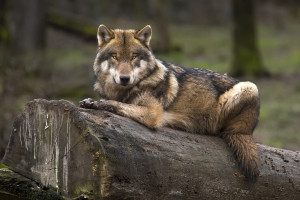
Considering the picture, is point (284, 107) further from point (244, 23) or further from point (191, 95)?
point (191, 95)

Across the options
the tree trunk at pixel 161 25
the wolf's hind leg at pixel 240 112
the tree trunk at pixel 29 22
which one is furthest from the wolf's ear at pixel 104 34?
the tree trunk at pixel 161 25

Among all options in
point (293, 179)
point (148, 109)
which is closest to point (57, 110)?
point (148, 109)

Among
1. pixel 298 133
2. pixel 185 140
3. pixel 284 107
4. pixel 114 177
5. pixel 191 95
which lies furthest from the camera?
pixel 284 107

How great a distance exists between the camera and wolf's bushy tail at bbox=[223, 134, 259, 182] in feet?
18.7

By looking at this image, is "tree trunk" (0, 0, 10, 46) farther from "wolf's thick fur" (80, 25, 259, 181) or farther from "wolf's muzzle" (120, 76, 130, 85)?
"wolf's muzzle" (120, 76, 130, 85)

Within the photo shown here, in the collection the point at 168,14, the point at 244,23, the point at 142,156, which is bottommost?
the point at 142,156

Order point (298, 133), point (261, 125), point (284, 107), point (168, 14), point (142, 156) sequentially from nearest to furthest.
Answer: point (142, 156), point (298, 133), point (261, 125), point (284, 107), point (168, 14)

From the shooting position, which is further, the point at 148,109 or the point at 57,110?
the point at 148,109

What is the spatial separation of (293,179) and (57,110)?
3035 millimetres

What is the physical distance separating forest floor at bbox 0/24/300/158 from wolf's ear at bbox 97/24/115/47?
565mm

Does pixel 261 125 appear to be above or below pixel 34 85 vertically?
below

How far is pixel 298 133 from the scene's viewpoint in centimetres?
1279

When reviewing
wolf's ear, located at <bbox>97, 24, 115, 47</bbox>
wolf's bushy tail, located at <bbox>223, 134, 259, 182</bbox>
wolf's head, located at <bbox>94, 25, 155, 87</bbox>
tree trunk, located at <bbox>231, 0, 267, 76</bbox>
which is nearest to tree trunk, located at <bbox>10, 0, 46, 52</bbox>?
tree trunk, located at <bbox>231, 0, 267, 76</bbox>

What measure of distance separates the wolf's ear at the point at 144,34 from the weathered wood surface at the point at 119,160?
1411mm
